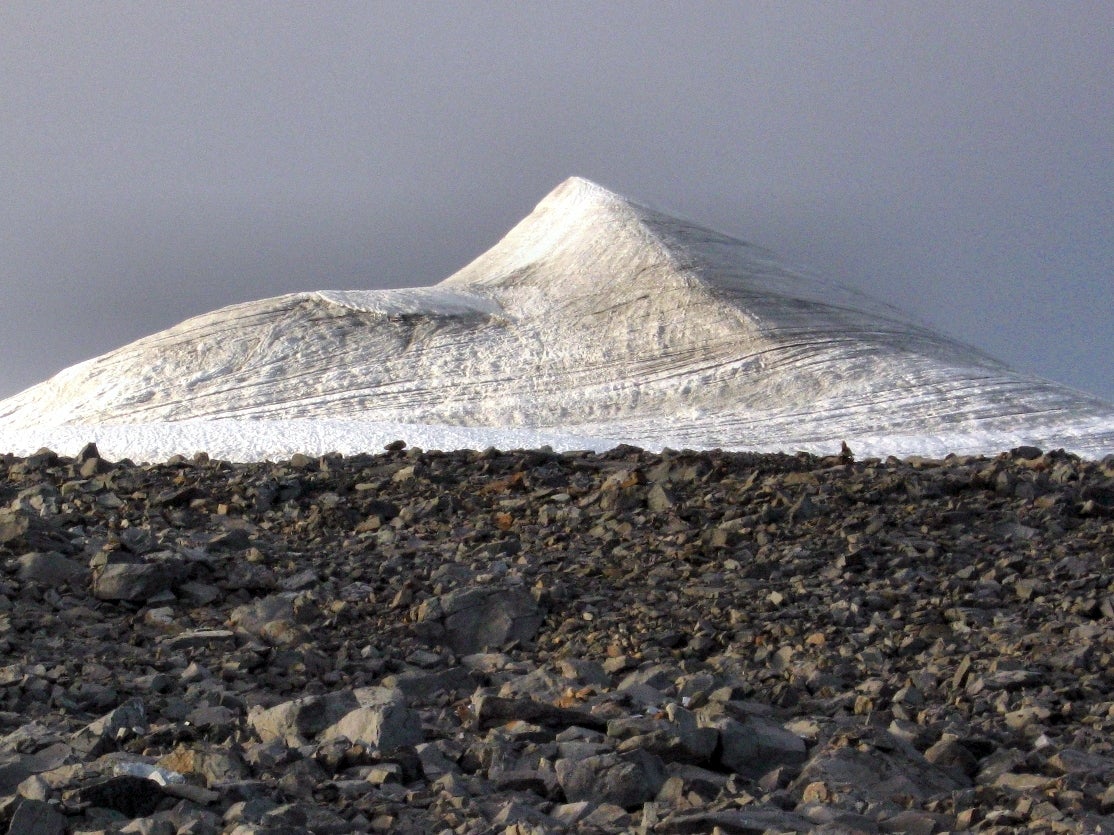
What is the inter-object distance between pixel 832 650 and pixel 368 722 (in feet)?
8.43

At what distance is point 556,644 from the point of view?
633cm

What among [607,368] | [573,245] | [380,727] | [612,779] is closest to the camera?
[612,779]

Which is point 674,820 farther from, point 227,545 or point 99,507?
point 99,507

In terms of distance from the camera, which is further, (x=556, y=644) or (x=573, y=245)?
(x=573, y=245)

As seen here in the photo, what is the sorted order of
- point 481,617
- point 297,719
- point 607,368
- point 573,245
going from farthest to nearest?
1. point 573,245
2. point 607,368
3. point 481,617
4. point 297,719

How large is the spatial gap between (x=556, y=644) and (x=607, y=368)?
1130 centimetres

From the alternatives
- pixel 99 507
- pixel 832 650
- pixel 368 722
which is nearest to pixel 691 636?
pixel 832 650

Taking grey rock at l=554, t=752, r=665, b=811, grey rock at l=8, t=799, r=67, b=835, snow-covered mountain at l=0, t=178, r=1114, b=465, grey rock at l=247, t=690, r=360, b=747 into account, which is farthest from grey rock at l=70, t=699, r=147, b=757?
snow-covered mountain at l=0, t=178, r=1114, b=465

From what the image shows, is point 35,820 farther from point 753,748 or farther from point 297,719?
point 753,748

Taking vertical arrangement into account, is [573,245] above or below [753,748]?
above

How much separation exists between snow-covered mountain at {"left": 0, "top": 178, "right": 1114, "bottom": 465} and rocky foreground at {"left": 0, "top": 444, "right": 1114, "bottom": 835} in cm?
600

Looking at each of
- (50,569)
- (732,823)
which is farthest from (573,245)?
(732,823)

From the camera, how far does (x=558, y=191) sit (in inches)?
885

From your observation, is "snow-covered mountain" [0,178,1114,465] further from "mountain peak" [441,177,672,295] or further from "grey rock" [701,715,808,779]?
"grey rock" [701,715,808,779]
